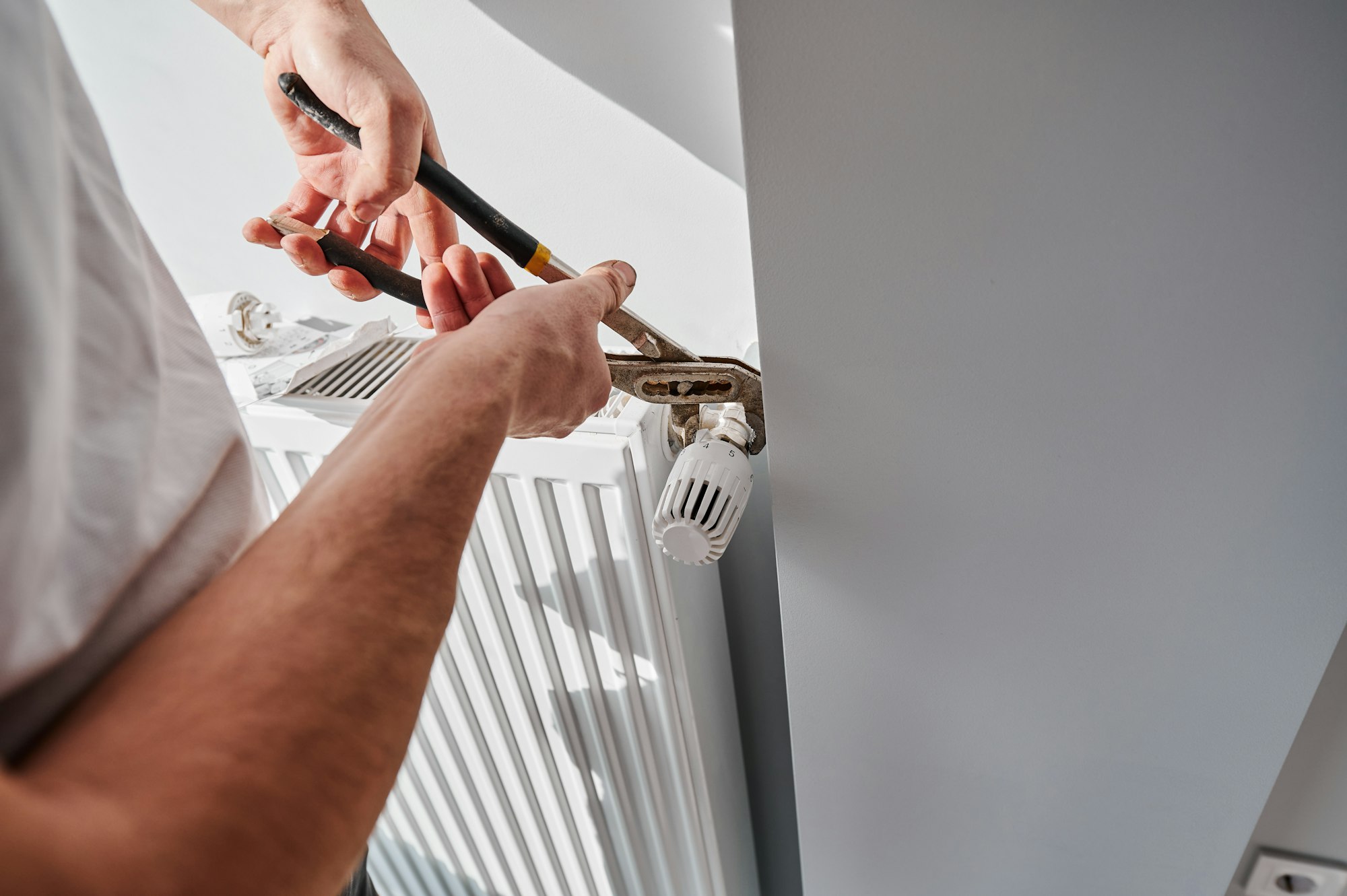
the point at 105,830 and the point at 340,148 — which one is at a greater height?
the point at 340,148

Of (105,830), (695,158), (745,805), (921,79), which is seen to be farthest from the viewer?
(745,805)

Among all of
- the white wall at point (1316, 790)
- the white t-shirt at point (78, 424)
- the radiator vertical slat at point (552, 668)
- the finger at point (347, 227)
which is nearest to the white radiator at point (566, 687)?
the radiator vertical slat at point (552, 668)

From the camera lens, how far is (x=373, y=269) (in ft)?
1.43

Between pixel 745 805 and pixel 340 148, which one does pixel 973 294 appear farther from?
pixel 745 805

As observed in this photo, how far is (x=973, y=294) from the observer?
351 mm

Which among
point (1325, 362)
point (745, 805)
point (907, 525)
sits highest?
point (1325, 362)

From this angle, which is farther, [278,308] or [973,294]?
[278,308]

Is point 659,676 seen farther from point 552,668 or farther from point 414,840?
point 414,840

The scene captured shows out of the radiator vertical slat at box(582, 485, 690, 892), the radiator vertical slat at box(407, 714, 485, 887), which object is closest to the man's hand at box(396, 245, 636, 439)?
the radiator vertical slat at box(582, 485, 690, 892)

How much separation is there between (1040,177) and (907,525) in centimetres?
20

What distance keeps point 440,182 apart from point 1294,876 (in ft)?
2.82

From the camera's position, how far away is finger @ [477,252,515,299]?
465mm

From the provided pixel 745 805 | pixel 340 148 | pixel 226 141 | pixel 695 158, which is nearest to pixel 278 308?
pixel 226 141

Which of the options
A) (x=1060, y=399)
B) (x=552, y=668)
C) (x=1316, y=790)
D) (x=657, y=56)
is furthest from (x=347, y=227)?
→ (x=1316, y=790)
